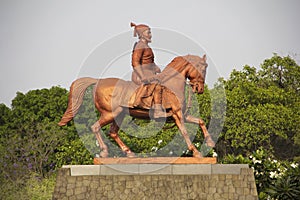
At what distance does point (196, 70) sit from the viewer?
40.4 feet

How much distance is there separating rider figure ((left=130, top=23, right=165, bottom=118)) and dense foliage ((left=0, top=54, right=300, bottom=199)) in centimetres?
1101

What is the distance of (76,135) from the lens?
30.2 m

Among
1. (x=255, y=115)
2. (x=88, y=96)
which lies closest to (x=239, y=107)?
(x=255, y=115)

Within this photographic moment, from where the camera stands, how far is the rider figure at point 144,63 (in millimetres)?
12141

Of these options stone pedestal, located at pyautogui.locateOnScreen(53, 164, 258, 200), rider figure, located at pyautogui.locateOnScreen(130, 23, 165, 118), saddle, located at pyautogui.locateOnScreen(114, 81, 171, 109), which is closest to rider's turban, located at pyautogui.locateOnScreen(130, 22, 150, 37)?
rider figure, located at pyautogui.locateOnScreen(130, 23, 165, 118)

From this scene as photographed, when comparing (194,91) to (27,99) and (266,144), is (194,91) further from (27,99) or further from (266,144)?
(27,99)

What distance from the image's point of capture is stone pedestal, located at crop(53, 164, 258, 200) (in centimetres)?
1131

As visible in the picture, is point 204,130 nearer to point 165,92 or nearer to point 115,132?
point 165,92

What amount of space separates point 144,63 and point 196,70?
1.19 m

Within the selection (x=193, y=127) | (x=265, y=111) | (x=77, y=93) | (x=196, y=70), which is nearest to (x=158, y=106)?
(x=196, y=70)

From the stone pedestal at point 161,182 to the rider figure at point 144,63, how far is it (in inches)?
54.1

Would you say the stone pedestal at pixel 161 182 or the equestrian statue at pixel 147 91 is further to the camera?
the equestrian statue at pixel 147 91

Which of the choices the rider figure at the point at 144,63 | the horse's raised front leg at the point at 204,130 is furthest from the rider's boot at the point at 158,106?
the horse's raised front leg at the point at 204,130

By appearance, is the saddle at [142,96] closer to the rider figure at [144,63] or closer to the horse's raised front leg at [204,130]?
the rider figure at [144,63]
